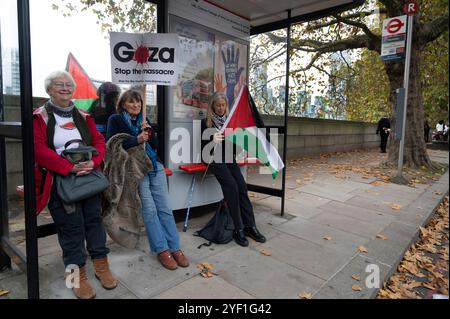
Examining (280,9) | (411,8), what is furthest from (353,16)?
(280,9)

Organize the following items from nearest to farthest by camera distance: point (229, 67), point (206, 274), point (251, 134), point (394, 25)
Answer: point (206, 274) → point (251, 134) → point (229, 67) → point (394, 25)

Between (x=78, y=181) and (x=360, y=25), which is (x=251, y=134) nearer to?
(x=78, y=181)

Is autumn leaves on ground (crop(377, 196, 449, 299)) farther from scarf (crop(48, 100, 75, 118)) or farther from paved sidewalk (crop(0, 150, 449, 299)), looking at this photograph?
scarf (crop(48, 100, 75, 118))

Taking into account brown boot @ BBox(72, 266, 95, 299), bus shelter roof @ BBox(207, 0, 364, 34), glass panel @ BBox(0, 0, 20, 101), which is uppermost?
bus shelter roof @ BBox(207, 0, 364, 34)

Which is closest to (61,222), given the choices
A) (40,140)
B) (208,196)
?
(40,140)

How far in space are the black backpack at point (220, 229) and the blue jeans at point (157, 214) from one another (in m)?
0.52

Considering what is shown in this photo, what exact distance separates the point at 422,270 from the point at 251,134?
91.4 inches

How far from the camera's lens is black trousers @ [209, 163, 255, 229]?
3.51 metres

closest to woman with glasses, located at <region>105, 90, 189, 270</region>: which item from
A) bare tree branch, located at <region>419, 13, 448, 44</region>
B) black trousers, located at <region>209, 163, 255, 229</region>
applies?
black trousers, located at <region>209, 163, 255, 229</region>

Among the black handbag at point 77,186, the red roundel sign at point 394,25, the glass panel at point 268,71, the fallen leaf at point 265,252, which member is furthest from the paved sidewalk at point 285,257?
the red roundel sign at point 394,25

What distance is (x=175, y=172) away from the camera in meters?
3.94

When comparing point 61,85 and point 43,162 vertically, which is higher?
point 61,85

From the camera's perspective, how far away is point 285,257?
3217 millimetres

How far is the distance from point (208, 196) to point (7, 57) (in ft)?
8.85
